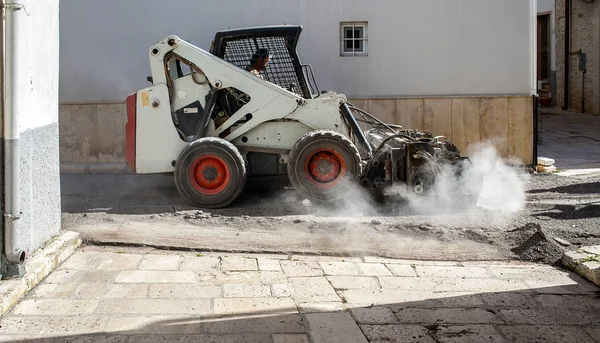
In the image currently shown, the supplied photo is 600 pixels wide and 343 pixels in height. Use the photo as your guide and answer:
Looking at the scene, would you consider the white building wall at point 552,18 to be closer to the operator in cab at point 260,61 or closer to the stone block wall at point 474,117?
the stone block wall at point 474,117

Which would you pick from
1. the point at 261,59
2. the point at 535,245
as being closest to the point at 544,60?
the point at 261,59

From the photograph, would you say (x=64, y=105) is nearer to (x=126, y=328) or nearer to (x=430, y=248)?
(x=430, y=248)

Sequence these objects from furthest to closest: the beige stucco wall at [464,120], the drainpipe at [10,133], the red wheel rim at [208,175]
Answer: the beige stucco wall at [464,120] → the red wheel rim at [208,175] → the drainpipe at [10,133]

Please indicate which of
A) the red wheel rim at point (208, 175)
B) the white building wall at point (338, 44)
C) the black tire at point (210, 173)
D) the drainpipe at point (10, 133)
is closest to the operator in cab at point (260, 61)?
the black tire at point (210, 173)

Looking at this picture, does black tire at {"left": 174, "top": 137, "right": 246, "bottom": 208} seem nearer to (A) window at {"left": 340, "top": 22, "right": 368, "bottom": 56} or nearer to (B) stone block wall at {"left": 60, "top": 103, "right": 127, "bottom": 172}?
(B) stone block wall at {"left": 60, "top": 103, "right": 127, "bottom": 172}

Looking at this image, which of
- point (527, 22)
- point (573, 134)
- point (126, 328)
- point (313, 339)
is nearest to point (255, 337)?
point (313, 339)

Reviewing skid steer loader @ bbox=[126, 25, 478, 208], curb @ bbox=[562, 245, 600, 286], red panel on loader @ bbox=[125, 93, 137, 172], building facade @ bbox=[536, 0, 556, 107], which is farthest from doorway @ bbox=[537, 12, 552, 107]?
curb @ bbox=[562, 245, 600, 286]

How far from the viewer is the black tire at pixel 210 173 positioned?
32.2 feet

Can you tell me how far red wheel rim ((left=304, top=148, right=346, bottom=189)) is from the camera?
988 centimetres

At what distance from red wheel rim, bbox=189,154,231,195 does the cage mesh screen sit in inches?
59.5

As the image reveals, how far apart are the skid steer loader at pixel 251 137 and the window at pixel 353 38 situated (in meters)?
3.34

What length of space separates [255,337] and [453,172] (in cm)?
515

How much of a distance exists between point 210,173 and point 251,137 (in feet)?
2.53

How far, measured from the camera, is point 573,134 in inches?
753
